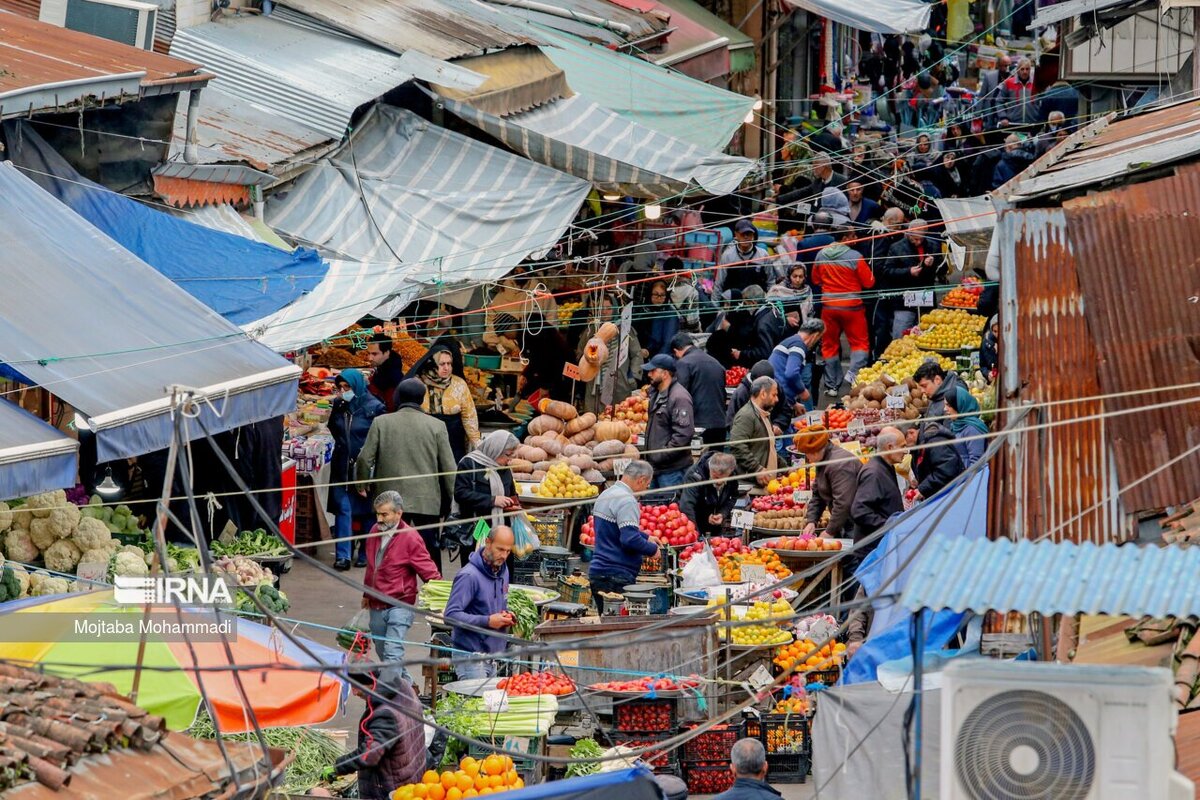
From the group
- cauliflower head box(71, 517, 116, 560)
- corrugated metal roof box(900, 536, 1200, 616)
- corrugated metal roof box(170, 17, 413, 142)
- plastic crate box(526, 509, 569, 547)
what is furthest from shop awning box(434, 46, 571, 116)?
corrugated metal roof box(900, 536, 1200, 616)

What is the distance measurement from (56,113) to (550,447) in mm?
4983

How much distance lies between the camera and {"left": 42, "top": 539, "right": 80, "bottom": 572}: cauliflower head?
37.1ft

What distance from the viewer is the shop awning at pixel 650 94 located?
1898 centimetres

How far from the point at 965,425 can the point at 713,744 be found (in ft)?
14.2

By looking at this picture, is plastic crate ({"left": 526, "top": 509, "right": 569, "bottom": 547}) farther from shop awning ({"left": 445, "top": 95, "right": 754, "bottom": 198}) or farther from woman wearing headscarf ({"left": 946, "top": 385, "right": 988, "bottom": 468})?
shop awning ({"left": 445, "top": 95, "right": 754, "bottom": 198})

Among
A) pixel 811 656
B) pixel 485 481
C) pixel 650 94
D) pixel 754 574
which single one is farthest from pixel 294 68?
pixel 811 656

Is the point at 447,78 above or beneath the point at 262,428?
above

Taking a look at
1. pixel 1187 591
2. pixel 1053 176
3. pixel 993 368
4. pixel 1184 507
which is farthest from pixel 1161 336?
pixel 993 368

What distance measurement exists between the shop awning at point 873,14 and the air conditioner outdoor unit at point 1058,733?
1806 cm

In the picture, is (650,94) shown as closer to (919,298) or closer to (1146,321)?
(919,298)

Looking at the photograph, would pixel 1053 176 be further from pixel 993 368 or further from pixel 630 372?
pixel 630 372

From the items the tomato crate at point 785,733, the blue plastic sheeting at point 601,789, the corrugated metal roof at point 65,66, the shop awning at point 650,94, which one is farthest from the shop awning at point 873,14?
the blue plastic sheeting at point 601,789

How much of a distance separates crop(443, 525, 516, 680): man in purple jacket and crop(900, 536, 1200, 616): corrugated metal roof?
16.0 ft

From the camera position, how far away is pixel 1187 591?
5.57m
